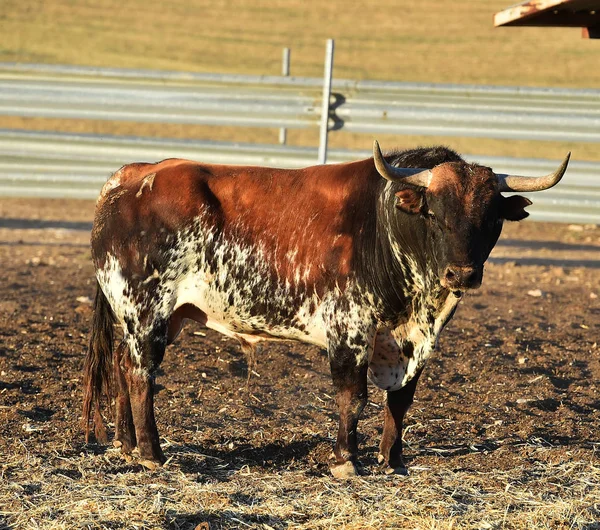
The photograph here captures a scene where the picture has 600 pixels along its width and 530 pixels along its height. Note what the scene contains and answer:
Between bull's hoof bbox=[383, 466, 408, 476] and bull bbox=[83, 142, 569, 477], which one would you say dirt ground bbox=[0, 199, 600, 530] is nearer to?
bull's hoof bbox=[383, 466, 408, 476]

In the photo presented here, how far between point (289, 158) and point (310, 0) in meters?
29.0

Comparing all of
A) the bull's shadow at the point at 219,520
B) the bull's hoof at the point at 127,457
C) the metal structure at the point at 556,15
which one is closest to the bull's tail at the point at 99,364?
the bull's hoof at the point at 127,457

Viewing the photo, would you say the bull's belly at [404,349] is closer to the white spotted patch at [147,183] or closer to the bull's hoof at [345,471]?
the bull's hoof at [345,471]

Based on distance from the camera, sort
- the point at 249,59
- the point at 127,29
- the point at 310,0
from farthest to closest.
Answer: the point at 310,0 → the point at 127,29 → the point at 249,59

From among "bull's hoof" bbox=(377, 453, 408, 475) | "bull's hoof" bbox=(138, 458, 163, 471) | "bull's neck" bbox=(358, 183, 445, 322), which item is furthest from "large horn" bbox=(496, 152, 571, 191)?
"bull's hoof" bbox=(138, 458, 163, 471)

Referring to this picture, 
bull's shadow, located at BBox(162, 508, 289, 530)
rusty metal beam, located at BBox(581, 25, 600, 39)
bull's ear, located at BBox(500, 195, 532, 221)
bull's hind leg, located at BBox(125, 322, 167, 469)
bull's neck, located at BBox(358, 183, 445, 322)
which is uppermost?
rusty metal beam, located at BBox(581, 25, 600, 39)

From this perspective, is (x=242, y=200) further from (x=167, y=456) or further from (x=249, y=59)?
(x=249, y=59)

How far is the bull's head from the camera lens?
4891 millimetres

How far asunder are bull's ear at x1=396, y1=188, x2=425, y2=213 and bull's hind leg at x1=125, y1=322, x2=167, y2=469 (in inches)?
60.8

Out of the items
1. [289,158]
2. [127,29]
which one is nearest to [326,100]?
[289,158]

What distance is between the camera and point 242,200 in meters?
5.71

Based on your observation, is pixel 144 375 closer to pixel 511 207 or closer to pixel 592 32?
pixel 511 207

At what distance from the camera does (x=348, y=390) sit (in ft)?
17.7

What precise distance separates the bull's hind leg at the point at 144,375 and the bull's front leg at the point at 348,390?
0.98m
